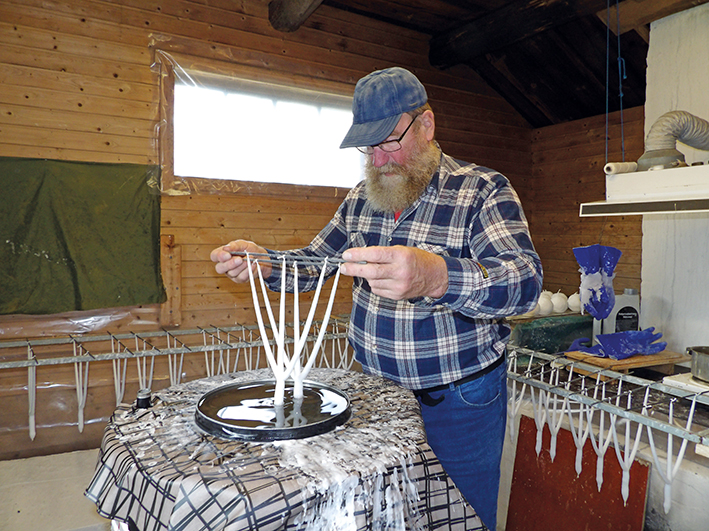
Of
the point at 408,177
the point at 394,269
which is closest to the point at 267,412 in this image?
the point at 394,269

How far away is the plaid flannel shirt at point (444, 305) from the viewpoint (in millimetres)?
1150

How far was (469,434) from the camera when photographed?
1347 mm

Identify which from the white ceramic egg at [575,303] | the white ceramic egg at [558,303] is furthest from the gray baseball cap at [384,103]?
the white ceramic egg at [575,303]

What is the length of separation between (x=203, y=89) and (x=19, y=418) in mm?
2139

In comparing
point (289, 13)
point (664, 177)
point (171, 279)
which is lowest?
point (171, 279)

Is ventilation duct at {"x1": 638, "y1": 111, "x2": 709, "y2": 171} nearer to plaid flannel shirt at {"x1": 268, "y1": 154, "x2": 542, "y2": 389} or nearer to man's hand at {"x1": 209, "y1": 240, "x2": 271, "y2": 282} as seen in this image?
plaid flannel shirt at {"x1": 268, "y1": 154, "x2": 542, "y2": 389}

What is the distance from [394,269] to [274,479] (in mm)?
409

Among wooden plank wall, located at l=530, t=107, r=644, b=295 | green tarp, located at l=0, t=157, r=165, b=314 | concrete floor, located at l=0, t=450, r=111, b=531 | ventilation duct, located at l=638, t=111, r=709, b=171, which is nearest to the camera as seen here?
concrete floor, located at l=0, t=450, r=111, b=531

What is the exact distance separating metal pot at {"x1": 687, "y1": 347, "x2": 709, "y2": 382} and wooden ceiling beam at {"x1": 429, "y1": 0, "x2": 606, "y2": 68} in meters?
2.01

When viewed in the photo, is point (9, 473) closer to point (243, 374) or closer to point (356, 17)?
point (243, 374)

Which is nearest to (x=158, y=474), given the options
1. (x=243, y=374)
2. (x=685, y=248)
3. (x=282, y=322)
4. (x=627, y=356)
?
(x=282, y=322)

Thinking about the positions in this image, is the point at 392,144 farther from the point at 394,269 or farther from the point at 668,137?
the point at 668,137

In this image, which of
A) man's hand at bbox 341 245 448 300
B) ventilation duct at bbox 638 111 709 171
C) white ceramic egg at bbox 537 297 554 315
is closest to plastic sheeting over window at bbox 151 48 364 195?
white ceramic egg at bbox 537 297 554 315

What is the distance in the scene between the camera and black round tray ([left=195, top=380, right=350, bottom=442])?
964mm
